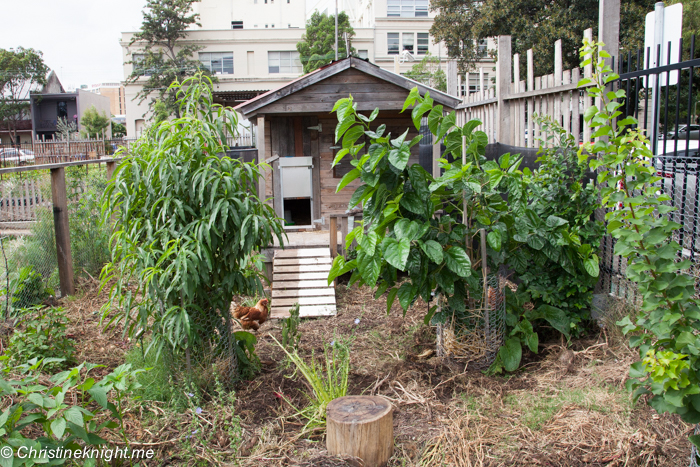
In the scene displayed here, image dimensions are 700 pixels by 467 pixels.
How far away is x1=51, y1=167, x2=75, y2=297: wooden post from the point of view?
641cm

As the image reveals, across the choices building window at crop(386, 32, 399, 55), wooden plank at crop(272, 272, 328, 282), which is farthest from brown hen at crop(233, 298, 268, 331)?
building window at crop(386, 32, 399, 55)

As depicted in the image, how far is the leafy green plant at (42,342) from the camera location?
412 cm

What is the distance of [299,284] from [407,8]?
40.3 m

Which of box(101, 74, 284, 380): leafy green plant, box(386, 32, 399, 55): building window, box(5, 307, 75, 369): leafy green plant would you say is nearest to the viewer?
box(101, 74, 284, 380): leafy green plant

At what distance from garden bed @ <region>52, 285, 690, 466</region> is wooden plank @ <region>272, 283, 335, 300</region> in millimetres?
1645

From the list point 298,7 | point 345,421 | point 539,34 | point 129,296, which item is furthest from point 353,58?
point 298,7

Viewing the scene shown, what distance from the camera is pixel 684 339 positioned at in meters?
2.32

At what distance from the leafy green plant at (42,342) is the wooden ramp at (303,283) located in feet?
7.39

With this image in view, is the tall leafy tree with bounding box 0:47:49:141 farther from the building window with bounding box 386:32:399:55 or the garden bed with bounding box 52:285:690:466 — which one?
the garden bed with bounding box 52:285:690:466

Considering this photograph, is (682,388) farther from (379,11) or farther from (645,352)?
(379,11)

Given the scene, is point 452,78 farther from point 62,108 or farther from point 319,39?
point 62,108

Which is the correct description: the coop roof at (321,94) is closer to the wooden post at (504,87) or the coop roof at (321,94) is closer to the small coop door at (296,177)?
the wooden post at (504,87)

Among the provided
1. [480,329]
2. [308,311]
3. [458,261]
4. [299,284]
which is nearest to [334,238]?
[299,284]

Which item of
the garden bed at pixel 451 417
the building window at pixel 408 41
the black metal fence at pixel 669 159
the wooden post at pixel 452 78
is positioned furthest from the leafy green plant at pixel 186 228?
the building window at pixel 408 41
